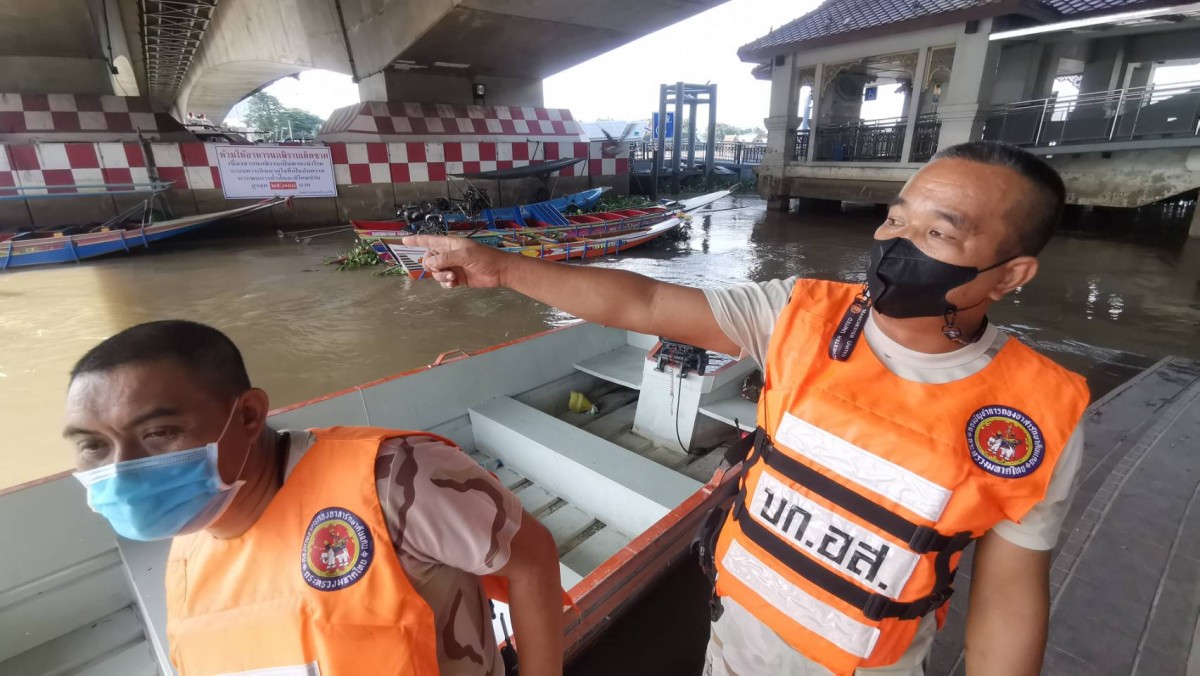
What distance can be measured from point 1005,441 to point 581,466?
5.86 feet

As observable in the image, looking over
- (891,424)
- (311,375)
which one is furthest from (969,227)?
(311,375)

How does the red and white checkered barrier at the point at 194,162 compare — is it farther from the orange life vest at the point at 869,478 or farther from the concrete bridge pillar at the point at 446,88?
the orange life vest at the point at 869,478

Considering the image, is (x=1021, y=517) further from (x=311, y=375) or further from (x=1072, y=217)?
(x=1072, y=217)

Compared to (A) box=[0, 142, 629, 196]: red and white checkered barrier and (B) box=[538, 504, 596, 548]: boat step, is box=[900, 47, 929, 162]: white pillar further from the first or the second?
(B) box=[538, 504, 596, 548]: boat step

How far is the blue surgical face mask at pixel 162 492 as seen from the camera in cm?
77

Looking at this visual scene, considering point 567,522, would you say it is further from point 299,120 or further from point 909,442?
point 299,120

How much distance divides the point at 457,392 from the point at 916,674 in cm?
228

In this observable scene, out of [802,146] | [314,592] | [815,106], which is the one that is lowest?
[314,592]

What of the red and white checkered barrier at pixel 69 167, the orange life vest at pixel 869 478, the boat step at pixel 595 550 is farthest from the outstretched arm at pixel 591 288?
the red and white checkered barrier at pixel 69 167

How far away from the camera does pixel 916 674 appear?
1060 mm

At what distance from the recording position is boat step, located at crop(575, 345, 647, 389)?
324 centimetres

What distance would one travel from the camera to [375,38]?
892 cm

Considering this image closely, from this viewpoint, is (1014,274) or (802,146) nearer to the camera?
(1014,274)

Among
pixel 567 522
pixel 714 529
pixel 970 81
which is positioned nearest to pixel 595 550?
pixel 567 522
